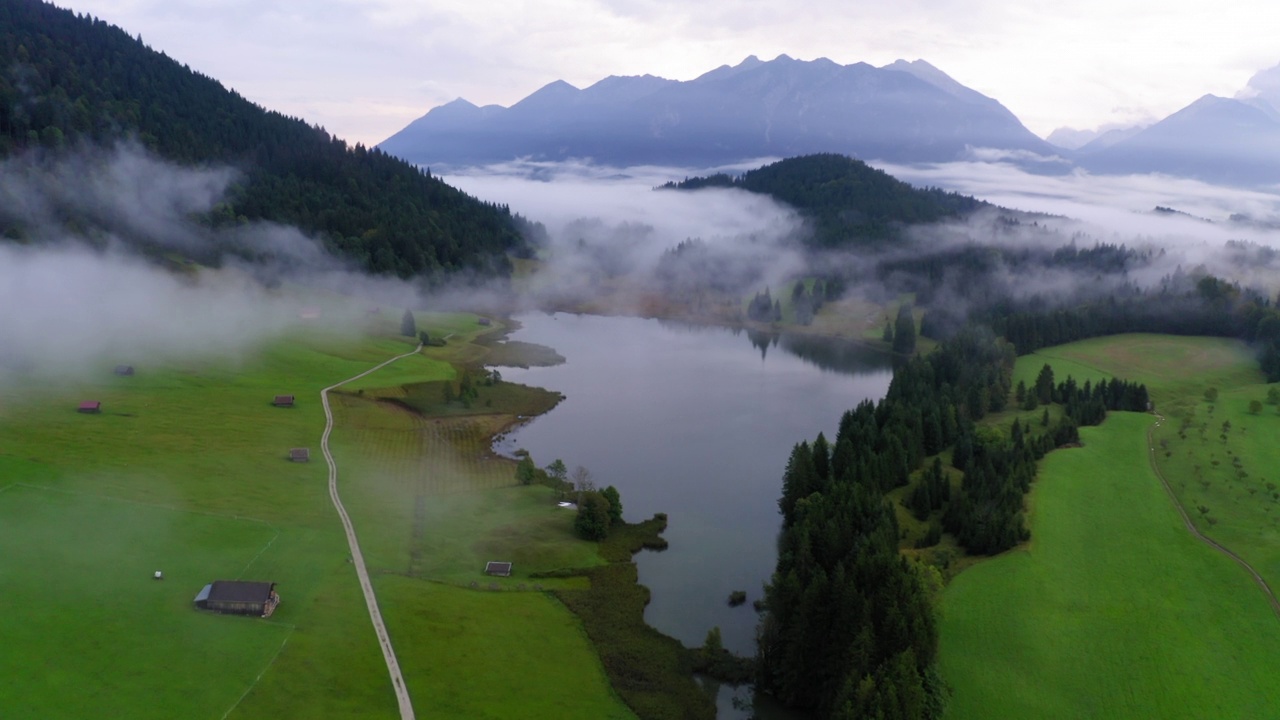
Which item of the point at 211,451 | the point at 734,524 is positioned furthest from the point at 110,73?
the point at 734,524

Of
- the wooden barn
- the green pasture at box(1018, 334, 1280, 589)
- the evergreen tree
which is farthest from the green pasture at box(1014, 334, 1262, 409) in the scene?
the wooden barn

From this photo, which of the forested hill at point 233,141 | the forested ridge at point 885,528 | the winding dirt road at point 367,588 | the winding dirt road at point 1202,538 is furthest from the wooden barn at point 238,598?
the forested hill at point 233,141

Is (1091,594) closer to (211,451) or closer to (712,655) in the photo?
(712,655)

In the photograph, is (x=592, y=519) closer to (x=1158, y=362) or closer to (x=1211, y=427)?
(x=1211, y=427)

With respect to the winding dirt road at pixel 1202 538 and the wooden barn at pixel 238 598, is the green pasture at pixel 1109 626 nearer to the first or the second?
the winding dirt road at pixel 1202 538

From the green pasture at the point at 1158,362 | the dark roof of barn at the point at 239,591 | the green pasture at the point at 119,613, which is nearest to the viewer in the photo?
the green pasture at the point at 119,613

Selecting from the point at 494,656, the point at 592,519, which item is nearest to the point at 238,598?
the point at 494,656
